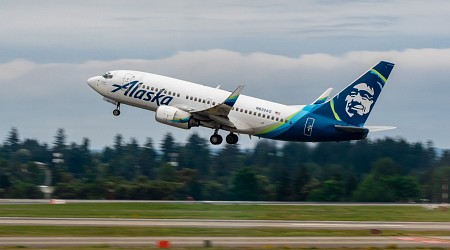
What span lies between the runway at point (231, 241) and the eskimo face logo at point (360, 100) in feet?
93.6

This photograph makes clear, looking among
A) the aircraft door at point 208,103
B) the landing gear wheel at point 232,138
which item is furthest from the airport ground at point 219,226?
the aircraft door at point 208,103

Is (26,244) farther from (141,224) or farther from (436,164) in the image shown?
(436,164)

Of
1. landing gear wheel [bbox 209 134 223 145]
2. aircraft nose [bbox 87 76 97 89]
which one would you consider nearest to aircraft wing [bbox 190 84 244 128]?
landing gear wheel [bbox 209 134 223 145]

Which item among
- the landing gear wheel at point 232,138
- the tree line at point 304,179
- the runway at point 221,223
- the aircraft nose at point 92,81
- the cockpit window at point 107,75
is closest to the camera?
the runway at point 221,223

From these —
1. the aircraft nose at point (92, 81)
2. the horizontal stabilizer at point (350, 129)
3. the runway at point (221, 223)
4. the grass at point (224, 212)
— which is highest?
the aircraft nose at point (92, 81)

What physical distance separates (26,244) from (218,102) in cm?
3851

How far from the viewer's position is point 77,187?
361ft

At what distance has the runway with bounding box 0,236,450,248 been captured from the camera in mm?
53250

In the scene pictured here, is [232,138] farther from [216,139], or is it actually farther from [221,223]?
[221,223]

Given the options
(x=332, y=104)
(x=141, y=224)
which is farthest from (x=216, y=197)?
(x=141, y=224)

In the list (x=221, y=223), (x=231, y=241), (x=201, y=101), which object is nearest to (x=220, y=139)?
(x=201, y=101)

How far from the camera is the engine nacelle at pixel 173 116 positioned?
3462 inches

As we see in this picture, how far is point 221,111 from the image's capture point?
288ft

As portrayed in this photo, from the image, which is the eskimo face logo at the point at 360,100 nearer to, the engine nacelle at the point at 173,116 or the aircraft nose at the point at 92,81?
the engine nacelle at the point at 173,116
